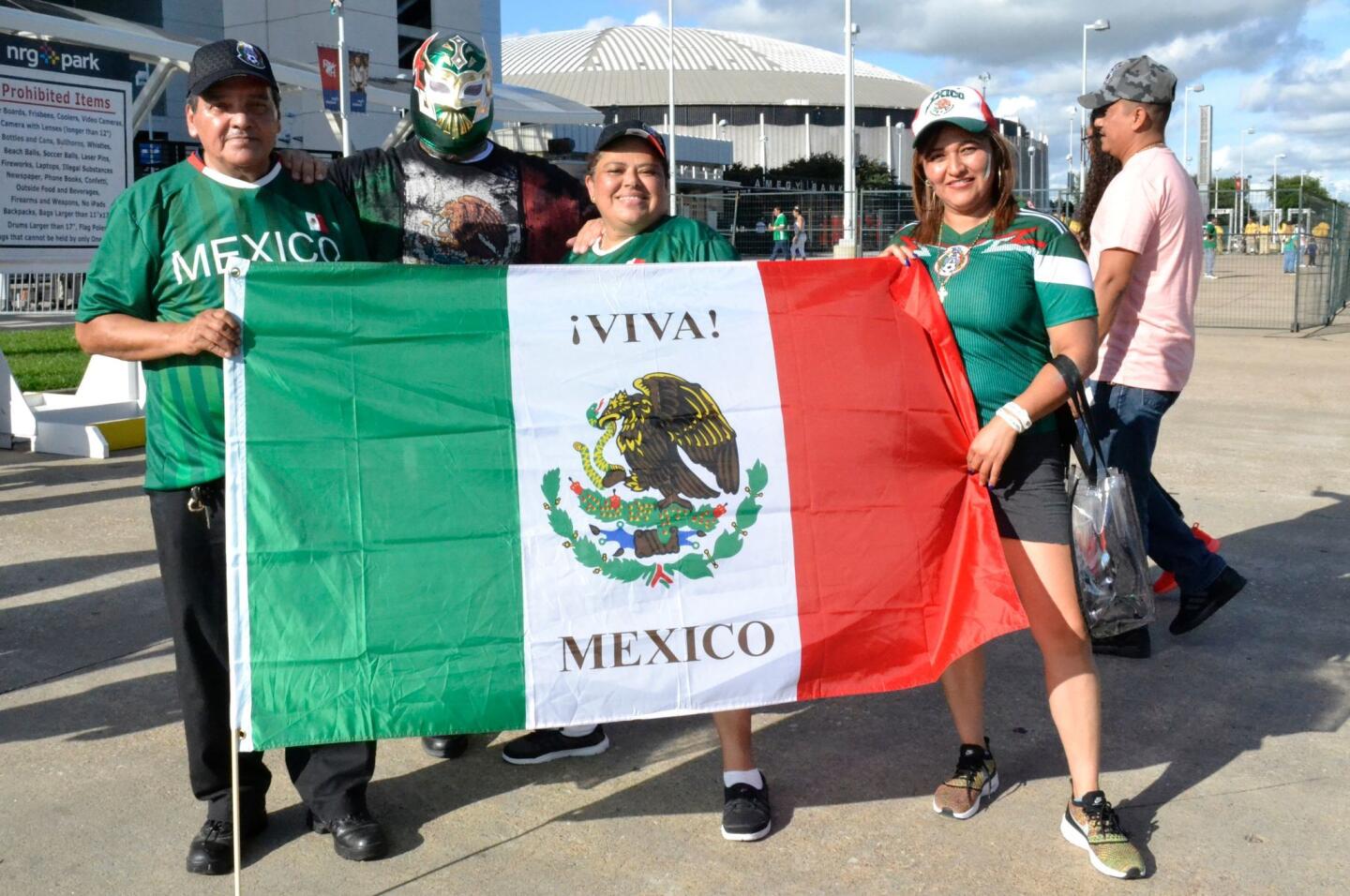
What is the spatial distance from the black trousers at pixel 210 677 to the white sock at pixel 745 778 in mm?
962

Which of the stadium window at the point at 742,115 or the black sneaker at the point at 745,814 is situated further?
the stadium window at the point at 742,115

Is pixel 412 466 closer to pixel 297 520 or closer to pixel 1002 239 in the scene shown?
pixel 297 520

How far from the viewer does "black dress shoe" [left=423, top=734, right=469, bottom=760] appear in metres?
4.26

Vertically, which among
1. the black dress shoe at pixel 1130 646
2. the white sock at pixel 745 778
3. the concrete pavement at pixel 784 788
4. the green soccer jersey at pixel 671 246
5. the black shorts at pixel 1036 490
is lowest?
the concrete pavement at pixel 784 788

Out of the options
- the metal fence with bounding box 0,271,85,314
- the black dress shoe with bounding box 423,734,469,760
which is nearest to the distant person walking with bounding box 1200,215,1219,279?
the metal fence with bounding box 0,271,85,314

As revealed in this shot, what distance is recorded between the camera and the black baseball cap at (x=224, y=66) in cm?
342

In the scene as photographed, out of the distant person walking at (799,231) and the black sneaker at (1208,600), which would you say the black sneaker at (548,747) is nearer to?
the black sneaker at (1208,600)

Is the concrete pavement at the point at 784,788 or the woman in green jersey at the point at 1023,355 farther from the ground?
the woman in green jersey at the point at 1023,355

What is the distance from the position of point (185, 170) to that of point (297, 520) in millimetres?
A: 981

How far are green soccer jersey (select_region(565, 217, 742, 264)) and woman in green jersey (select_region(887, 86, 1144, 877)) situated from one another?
566mm

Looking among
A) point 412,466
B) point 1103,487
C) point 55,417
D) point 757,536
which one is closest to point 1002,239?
point 1103,487

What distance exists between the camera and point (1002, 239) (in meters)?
3.44

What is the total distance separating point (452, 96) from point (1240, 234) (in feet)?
89.6

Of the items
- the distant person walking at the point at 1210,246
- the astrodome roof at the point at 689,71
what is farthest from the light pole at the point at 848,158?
the astrodome roof at the point at 689,71
